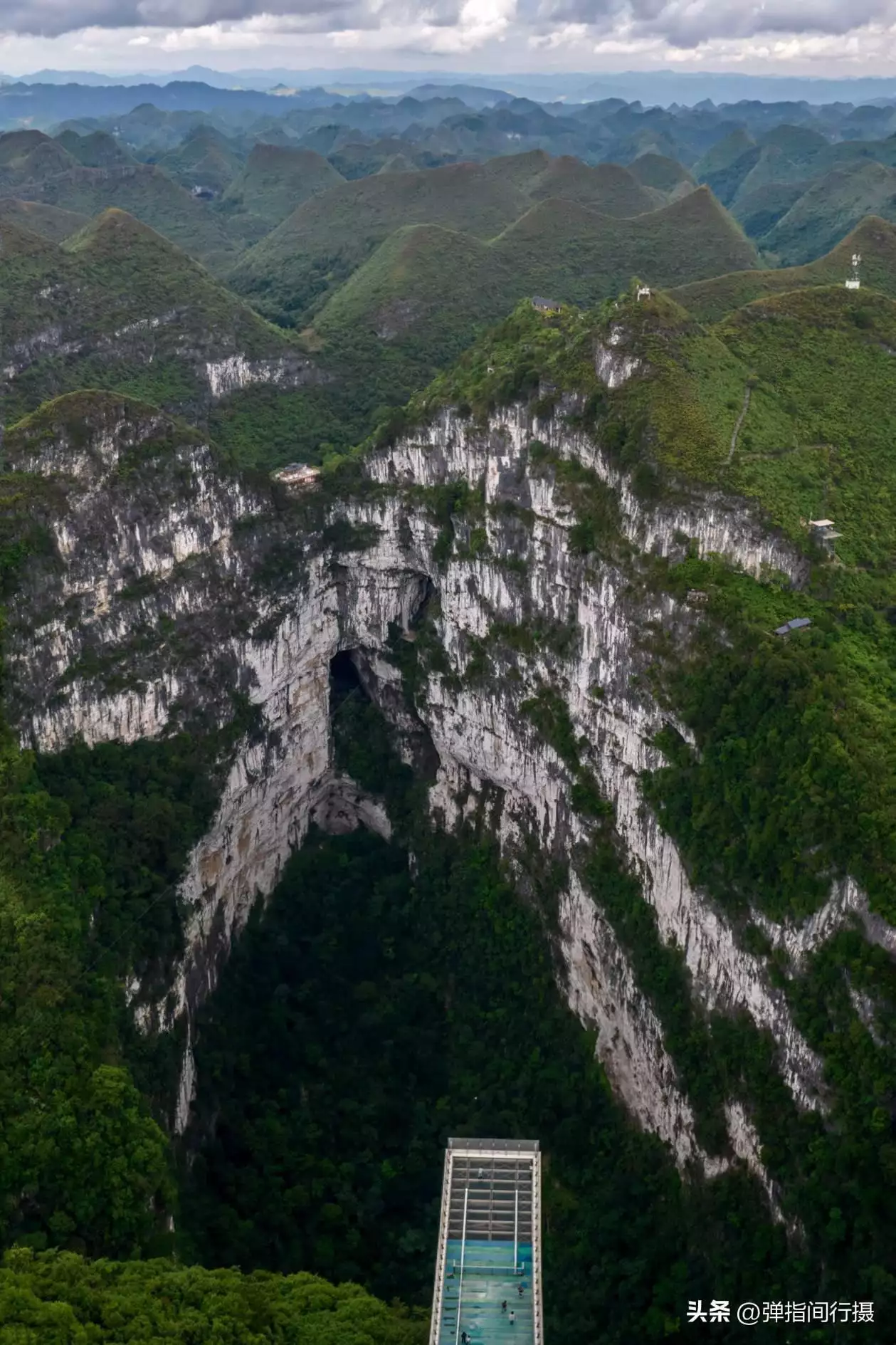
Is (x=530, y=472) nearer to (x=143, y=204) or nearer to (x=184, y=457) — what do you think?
(x=184, y=457)

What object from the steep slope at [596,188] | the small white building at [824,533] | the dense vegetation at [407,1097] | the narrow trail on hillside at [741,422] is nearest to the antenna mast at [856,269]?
the narrow trail on hillside at [741,422]

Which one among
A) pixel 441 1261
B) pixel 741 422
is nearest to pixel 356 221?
pixel 741 422

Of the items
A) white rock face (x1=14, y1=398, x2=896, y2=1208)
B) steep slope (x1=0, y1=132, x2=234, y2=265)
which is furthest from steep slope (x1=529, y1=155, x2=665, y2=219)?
white rock face (x1=14, y1=398, x2=896, y2=1208)

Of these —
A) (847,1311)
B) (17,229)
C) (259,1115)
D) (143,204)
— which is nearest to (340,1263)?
(259,1115)

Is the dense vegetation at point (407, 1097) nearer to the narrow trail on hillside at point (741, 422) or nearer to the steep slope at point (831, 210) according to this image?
the narrow trail on hillside at point (741, 422)

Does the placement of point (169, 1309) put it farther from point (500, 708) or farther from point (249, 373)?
point (249, 373)

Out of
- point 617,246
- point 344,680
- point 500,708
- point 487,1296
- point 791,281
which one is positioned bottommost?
point 487,1296
